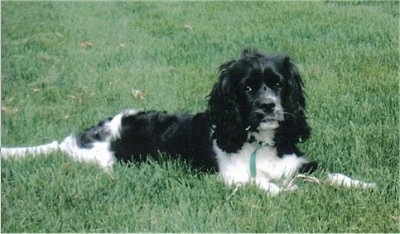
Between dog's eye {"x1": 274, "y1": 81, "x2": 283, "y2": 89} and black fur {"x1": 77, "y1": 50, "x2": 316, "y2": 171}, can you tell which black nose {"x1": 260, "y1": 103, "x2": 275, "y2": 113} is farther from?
dog's eye {"x1": 274, "y1": 81, "x2": 283, "y2": 89}

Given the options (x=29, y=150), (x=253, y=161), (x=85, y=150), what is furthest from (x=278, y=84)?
Result: (x=29, y=150)

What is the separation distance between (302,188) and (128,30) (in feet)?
21.5

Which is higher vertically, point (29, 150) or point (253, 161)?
point (253, 161)

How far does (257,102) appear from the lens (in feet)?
15.8

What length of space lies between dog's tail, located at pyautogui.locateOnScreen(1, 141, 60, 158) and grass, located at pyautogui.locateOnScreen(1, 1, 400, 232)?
0.20 metres

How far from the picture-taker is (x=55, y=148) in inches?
226

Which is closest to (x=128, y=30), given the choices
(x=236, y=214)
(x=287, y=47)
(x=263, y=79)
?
(x=287, y=47)

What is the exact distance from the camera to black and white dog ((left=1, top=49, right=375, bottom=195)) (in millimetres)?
4922

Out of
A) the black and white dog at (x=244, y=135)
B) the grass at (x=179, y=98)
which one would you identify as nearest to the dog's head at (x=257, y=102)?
the black and white dog at (x=244, y=135)

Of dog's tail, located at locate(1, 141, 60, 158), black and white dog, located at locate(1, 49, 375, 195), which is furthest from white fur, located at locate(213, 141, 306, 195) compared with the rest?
dog's tail, located at locate(1, 141, 60, 158)

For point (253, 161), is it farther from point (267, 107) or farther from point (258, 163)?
point (267, 107)

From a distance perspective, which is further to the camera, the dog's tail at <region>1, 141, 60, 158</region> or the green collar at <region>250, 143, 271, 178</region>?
the dog's tail at <region>1, 141, 60, 158</region>

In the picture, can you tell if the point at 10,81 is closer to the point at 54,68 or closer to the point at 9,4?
the point at 54,68

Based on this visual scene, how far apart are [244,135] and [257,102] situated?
41cm
